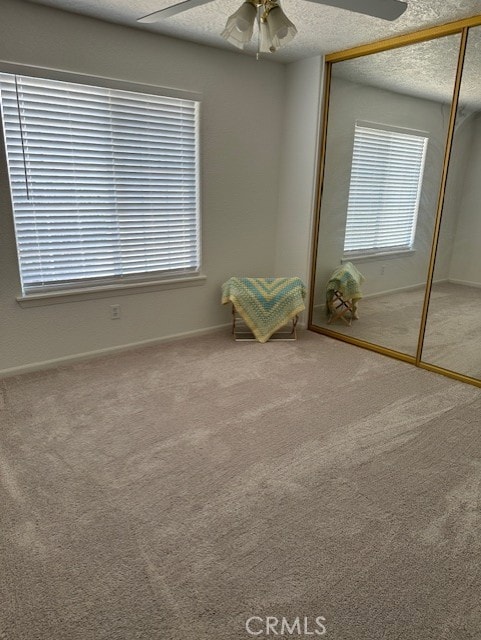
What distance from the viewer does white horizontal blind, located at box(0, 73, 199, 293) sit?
300 centimetres

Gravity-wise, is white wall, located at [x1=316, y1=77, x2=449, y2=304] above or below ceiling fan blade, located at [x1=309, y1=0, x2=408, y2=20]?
below

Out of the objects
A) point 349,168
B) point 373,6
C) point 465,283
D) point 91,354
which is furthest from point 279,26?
point 91,354

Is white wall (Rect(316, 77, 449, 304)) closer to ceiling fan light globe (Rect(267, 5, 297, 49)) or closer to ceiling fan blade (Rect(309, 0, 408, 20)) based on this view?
ceiling fan blade (Rect(309, 0, 408, 20))

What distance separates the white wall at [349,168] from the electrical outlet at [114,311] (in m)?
1.89

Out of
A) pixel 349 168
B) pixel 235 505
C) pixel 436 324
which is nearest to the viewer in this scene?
pixel 235 505

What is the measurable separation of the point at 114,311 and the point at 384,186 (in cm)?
243

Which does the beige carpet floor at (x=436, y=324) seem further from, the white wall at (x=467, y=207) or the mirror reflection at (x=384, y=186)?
the white wall at (x=467, y=207)

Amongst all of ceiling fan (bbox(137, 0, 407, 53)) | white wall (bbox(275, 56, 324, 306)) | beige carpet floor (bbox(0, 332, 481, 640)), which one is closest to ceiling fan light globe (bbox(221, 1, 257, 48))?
ceiling fan (bbox(137, 0, 407, 53))

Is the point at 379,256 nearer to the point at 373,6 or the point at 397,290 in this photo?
the point at 397,290

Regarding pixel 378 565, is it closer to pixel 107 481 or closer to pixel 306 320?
pixel 107 481

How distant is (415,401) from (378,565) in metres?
1.49

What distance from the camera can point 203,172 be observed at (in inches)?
151

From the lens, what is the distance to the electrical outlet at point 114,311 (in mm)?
3625

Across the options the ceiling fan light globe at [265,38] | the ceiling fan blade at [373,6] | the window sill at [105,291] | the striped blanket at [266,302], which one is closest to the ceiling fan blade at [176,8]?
the ceiling fan light globe at [265,38]
